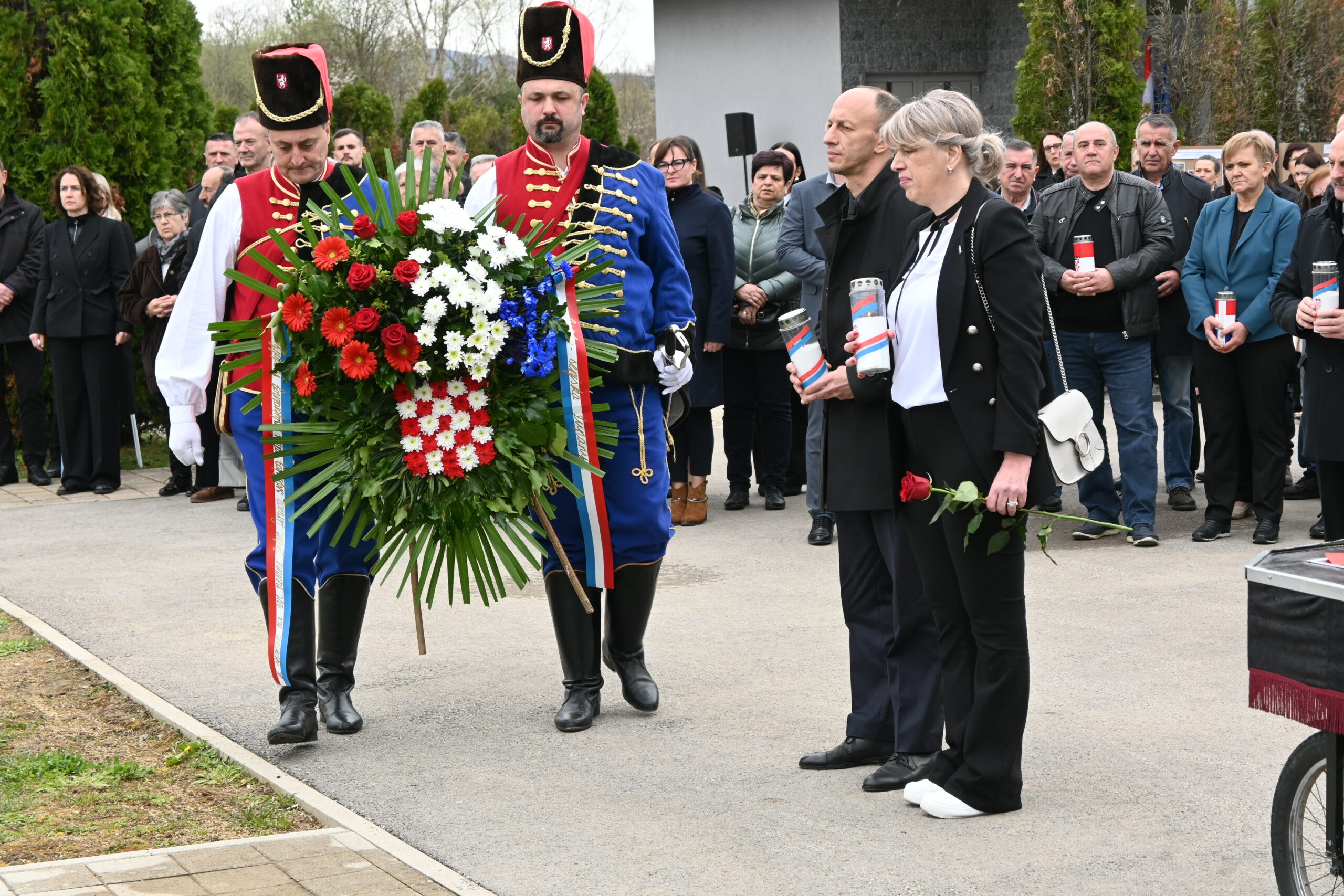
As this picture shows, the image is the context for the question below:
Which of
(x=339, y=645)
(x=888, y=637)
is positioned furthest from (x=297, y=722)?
(x=888, y=637)

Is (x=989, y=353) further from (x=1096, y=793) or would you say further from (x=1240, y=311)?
(x=1240, y=311)

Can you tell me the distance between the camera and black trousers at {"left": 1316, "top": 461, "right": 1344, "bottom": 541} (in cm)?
730

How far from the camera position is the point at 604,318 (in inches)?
213

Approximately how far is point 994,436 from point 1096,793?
1141 millimetres

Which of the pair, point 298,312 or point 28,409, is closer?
point 298,312

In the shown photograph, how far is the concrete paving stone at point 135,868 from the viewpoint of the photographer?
161 inches

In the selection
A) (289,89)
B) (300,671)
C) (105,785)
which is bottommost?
(105,785)

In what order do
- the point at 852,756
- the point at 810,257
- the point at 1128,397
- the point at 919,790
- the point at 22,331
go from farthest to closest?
the point at 22,331 < the point at 810,257 < the point at 1128,397 < the point at 852,756 < the point at 919,790

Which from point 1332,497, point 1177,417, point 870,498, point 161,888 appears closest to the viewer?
point 161,888

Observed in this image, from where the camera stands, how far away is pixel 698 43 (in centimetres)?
2488

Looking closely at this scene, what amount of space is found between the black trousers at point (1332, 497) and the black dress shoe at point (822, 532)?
8.46ft

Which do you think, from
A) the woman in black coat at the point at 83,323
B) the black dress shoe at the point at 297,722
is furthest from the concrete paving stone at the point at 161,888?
the woman in black coat at the point at 83,323

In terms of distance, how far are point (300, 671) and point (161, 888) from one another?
4.68 ft

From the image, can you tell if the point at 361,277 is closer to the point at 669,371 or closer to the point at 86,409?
the point at 669,371
